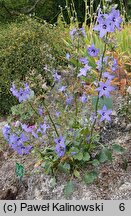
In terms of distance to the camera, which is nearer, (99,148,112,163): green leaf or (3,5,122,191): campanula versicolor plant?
(3,5,122,191): campanula versicolor plant

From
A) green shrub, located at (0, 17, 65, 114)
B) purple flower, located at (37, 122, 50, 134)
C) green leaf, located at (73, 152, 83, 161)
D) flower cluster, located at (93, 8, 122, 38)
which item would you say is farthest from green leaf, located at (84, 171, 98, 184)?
green shrub, located at (0, 17, 65, 114)

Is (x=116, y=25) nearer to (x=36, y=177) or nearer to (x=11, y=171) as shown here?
(x=36, y=177)

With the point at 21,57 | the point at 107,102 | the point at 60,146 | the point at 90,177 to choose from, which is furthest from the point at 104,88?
the point at 21,57

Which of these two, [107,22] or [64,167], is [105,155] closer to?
[64,167]

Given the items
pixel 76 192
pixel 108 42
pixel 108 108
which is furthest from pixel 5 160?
pixel 108 42

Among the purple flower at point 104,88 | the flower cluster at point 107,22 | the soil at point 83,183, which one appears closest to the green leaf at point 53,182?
the soil at point 83,183

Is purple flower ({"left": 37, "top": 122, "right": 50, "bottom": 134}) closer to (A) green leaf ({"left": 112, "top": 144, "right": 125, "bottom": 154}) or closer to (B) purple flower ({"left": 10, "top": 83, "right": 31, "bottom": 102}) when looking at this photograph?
(B) purple flower ({"left": 10, "top": 83, "right": 31, "bottom": 102})

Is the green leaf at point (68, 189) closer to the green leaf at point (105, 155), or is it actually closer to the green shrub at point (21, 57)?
the green leaf at point (105, 155)
